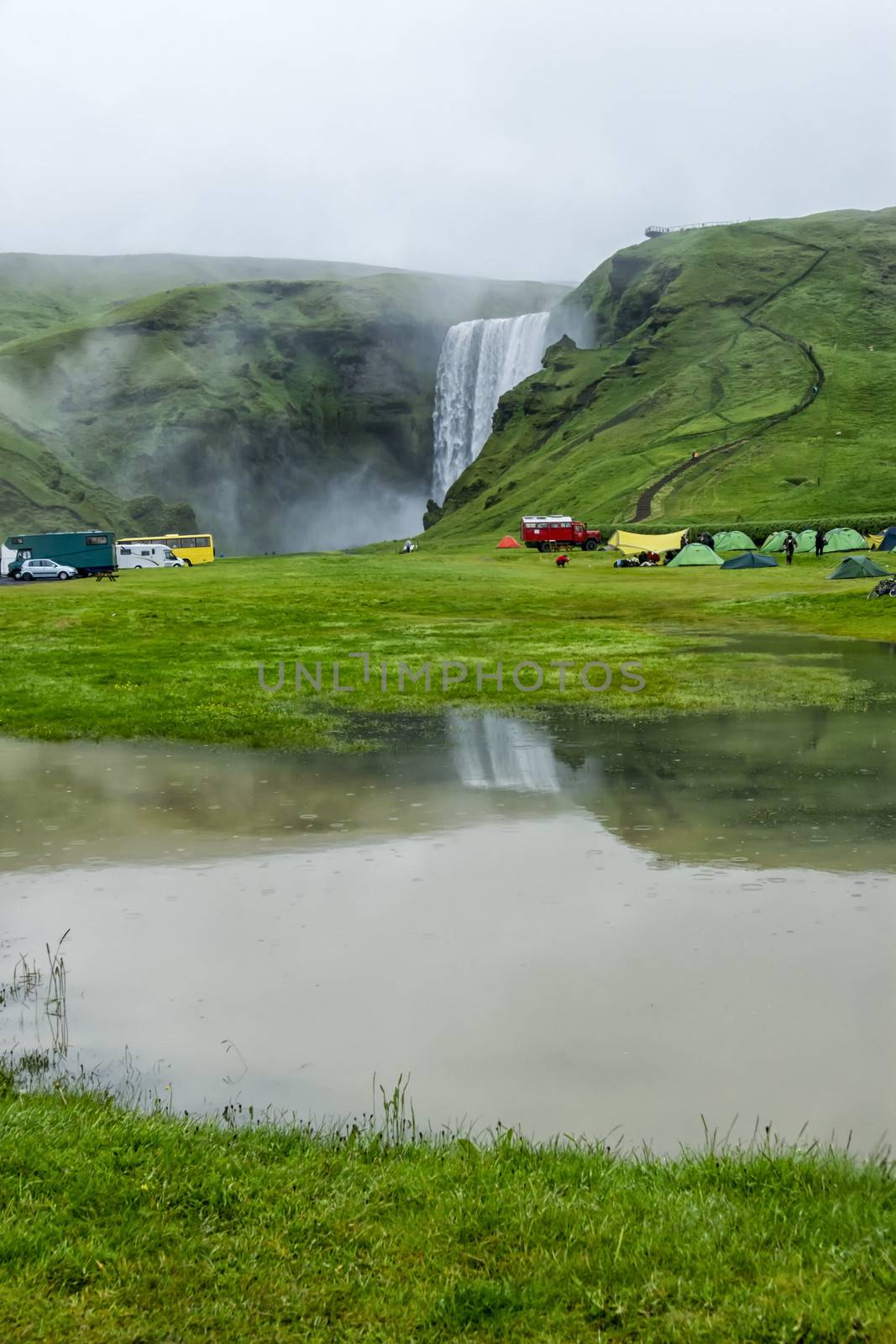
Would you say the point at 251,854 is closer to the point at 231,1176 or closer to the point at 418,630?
the point at 231,1176

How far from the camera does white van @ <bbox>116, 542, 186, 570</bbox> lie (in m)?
115

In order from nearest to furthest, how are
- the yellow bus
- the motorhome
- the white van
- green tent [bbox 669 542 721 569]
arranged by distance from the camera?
1. the motorhome
2. green tent [bbox 669 542 721 569]
3. the white van
4. the yellow bus

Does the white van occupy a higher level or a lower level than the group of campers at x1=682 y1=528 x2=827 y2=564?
lower

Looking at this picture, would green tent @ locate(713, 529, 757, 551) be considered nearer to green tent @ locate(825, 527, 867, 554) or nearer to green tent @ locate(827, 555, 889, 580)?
green tent @ locate(825, 527, 867, 554)

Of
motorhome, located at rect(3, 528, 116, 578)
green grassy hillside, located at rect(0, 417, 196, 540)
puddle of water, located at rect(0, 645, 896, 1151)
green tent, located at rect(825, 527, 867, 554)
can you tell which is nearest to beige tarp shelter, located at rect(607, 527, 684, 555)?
green tent, located at rect(825, 527, 867, 554)

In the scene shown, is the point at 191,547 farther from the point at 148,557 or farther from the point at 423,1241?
the point at 423,1241

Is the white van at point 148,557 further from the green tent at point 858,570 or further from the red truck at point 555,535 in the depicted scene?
the green tent at point 858,570

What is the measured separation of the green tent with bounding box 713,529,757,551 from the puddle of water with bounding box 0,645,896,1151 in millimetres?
90872

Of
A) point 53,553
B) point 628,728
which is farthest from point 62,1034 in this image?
point 53,553

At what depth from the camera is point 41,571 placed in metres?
97.6

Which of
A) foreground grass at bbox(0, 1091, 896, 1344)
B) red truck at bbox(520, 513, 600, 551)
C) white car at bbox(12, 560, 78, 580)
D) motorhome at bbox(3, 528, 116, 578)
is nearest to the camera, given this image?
foreground grass at bbox(0, 1091, 896, 1344)

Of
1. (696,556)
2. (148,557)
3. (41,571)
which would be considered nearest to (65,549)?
(41,571)

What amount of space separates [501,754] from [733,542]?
92.7 meters

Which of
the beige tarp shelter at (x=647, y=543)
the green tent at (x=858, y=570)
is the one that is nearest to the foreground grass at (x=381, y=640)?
the green tent at (x=858, y=570)
